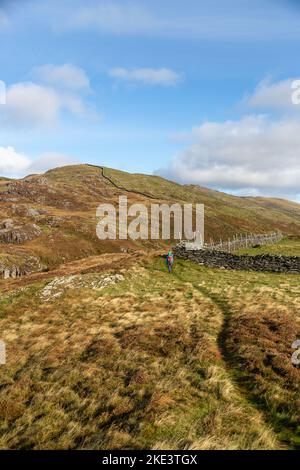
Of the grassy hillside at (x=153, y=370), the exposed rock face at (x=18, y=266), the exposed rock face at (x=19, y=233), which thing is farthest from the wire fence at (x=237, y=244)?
the exposed rock face at (x=19, y=233)

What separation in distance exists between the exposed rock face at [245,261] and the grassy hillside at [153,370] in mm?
9179

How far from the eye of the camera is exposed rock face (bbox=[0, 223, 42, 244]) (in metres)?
67.8

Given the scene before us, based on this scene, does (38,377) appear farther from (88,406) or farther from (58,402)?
(88,406)

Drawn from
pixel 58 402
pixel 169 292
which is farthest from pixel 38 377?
pixel 169 292

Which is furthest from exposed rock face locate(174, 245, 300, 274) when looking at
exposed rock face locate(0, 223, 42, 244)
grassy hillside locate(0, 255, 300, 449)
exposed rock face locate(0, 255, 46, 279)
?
exposed rock face locate(0, 223, 42, 244)

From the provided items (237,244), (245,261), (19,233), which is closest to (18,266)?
(19,233)

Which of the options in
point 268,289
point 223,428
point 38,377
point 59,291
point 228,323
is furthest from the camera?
point 59,291

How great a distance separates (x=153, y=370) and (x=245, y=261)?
28033mm

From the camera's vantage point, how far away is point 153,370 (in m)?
14.1

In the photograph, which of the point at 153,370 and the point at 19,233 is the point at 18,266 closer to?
the point at 19,233

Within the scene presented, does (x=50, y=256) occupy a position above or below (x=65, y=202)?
below

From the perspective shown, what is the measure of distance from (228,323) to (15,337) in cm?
1382

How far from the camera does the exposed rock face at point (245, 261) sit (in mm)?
37031

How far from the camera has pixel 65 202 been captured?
4648 inches
